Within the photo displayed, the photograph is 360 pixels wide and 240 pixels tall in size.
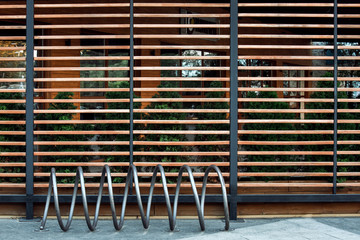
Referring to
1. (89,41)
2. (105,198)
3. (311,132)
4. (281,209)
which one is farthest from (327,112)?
(89,41)

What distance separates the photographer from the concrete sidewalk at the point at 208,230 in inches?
209

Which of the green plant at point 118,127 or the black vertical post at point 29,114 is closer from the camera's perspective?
the black vertical post at point 29,114

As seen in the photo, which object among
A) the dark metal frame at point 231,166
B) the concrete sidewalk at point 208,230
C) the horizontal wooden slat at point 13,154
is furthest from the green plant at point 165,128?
the horizontal wooden slat at point 13,154

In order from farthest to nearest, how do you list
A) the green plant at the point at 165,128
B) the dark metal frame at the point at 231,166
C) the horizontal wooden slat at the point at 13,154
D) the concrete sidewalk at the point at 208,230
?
the green plant at the point at 165,128
the horizontal wooden slat at the point at 13,154
the dark metal frame at the point at 231,166
the concrete sidewalk at the point at 208,230

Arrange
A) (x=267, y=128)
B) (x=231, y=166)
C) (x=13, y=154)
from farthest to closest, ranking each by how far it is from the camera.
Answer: (x=267, y=128) < (x=13, y=154) < (x=231, y=166)

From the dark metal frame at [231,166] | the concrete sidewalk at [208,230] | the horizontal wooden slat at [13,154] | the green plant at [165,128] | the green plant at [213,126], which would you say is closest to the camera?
the concrete sidewalk at [208,230]

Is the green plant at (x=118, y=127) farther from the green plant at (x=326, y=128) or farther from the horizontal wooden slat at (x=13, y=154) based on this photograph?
the green plant at (x=326, y=128)

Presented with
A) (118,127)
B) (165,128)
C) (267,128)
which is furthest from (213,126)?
(118,127)

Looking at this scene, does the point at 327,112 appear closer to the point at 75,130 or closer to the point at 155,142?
the point at 155,142

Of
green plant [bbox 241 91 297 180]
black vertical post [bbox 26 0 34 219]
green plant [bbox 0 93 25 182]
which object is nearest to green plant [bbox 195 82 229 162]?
green plant [bbox 241 91 297 180]

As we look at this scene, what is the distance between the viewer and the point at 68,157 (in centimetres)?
683

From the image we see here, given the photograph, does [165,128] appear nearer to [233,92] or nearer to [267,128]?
[233,92]

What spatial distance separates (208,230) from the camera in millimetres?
5617

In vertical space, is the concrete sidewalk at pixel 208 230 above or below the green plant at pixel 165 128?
below
